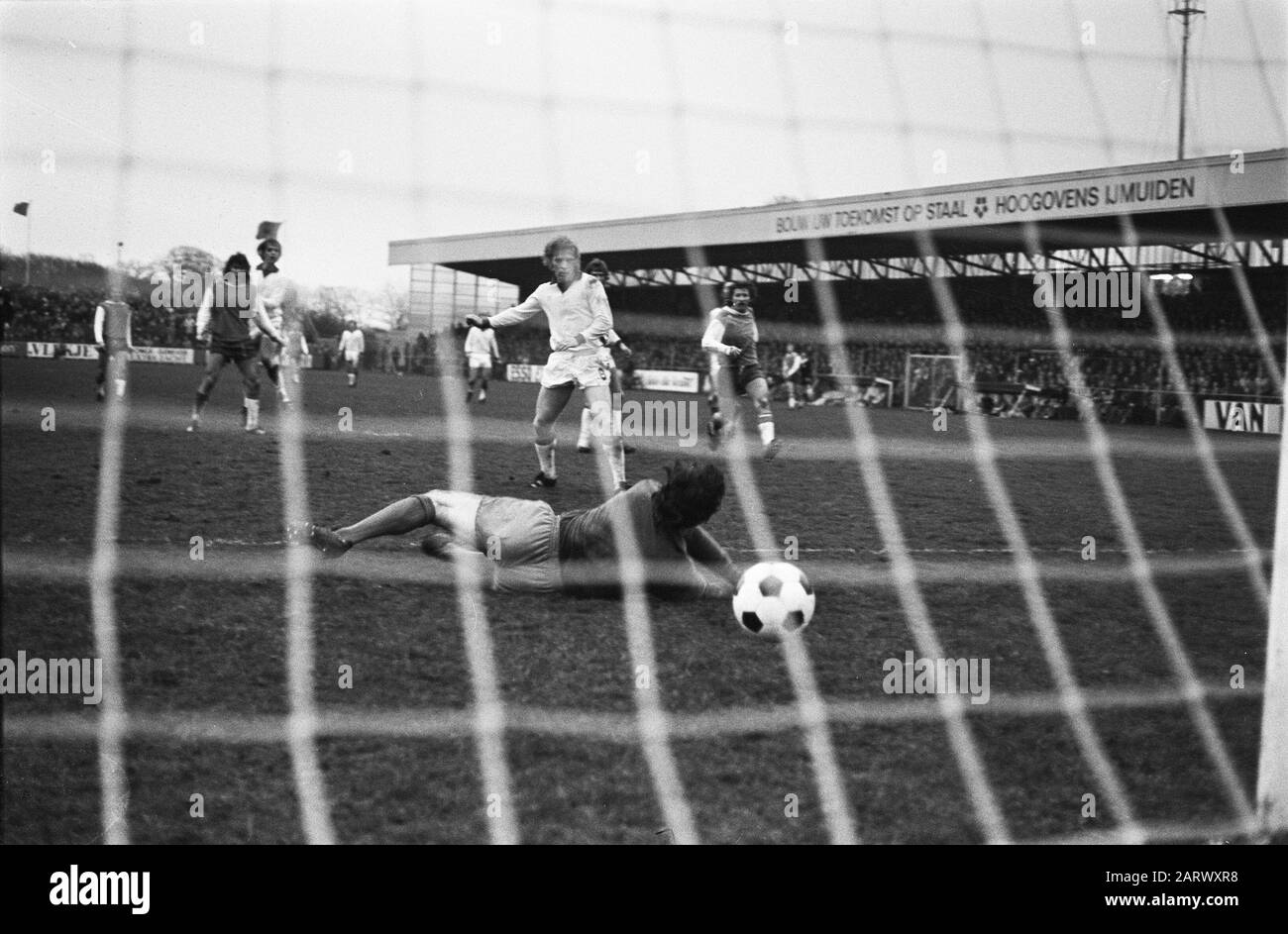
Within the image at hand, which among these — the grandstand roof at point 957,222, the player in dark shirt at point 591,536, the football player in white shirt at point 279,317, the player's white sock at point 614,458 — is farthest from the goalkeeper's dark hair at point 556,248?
the grandstand roof at point 957,222

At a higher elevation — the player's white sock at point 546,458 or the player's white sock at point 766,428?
the player's white sock at point 766,428

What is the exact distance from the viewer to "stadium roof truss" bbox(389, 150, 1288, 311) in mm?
13336

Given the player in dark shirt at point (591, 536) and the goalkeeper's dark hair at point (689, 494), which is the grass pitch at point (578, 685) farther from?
the goalkeeper's dark hair at point (689, 494)

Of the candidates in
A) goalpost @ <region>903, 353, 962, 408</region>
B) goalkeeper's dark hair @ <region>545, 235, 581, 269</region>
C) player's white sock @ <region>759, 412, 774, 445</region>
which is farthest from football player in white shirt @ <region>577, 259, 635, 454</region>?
goalpost @ <region>903, 353, 962, 408</region>

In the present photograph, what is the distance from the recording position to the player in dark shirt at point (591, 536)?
3596 millimetres

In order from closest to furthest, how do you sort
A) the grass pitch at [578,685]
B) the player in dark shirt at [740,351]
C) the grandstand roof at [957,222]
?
the grass pitch at [578,685] < the player in dark shirt at [740,351] < the grandstand roof at [957,222]

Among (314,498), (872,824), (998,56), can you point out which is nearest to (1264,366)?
(998,56)

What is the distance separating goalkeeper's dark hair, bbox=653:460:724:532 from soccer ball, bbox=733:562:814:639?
253 millimetres

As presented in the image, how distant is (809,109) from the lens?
5.60 m

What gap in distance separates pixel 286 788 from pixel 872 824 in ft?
4.26

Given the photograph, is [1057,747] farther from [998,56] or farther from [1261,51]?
[998,56]

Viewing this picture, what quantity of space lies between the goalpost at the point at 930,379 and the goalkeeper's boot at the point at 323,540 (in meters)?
17.2

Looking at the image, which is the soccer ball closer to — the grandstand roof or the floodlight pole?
the floodlight pole

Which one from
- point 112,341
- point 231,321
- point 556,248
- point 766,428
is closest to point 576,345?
point 556,248
